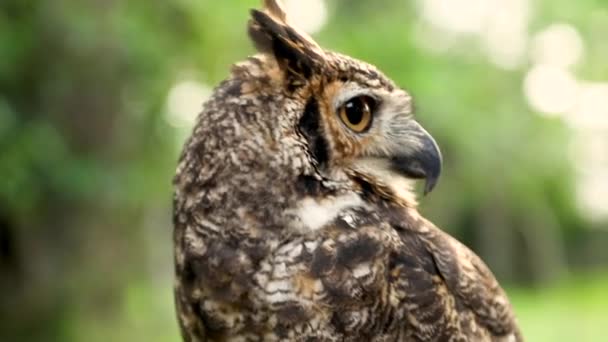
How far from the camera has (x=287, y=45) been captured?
1.96m

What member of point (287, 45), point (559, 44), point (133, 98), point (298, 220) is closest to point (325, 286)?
point (298, 220)

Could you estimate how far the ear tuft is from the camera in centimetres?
194

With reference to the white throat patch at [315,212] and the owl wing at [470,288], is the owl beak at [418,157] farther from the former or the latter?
the white throat patch at [315,212]

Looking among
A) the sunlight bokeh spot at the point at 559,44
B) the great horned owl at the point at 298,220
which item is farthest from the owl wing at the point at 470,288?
the sunlight bokeh spot at the point at 559,44

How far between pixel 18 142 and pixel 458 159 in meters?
10.5

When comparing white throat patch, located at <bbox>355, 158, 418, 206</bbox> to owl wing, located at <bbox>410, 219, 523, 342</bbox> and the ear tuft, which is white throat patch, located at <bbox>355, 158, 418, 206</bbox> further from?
the ear tuft

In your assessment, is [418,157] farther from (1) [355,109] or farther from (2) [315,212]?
(2) [315,212]

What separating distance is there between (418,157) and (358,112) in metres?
0.21

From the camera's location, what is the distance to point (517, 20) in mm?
9258

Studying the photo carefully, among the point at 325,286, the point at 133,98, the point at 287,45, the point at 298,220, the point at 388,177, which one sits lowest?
the point at 325,286

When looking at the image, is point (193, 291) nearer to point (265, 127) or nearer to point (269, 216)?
point (269, 216)

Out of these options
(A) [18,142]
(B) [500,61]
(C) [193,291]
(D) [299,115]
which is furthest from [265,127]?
(B) [500,61]

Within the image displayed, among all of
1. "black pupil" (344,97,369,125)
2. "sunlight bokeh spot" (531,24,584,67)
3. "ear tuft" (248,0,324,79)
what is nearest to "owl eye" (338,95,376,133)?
"black pupil" (344,97,369,125)

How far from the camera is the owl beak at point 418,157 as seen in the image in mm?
2121
